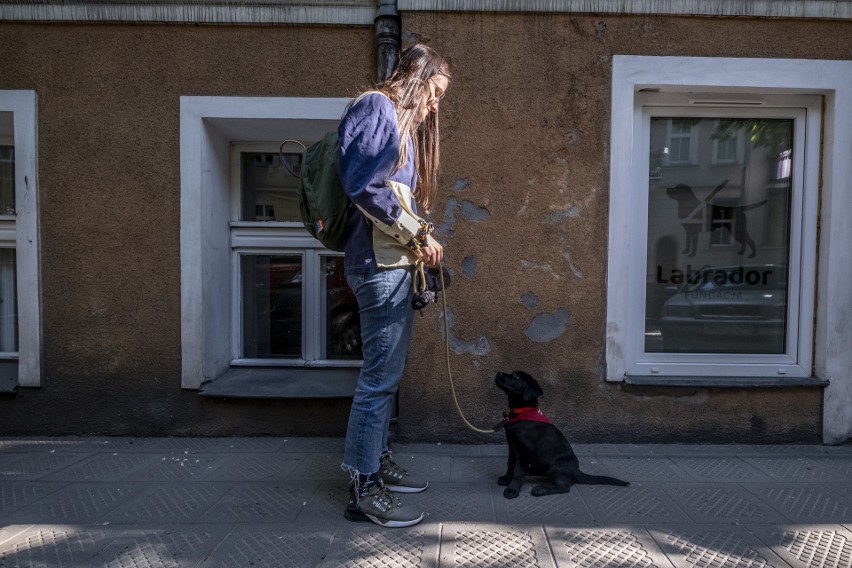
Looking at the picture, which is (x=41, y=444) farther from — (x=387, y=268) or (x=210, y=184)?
(x=387, y=268)

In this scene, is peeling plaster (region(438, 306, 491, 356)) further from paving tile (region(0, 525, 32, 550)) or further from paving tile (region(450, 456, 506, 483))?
paving tile (region(0, 525, 32, 550))

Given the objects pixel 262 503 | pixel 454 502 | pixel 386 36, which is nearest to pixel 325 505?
pixel 262 503

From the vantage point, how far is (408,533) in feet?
8.69

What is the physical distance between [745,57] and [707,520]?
2933 millimetres

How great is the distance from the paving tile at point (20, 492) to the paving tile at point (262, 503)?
1004mm

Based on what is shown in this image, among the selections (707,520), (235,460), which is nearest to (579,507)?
(707,520)

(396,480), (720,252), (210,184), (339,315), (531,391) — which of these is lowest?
(396,480)

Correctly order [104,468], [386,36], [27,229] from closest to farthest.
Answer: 1. [104,468]
2. [386,36]
3. [27,229]

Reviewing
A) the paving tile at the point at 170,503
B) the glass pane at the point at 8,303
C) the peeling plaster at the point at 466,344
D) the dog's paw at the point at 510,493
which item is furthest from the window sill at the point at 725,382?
the glass pane at the point at 8,303

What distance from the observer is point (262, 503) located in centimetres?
297

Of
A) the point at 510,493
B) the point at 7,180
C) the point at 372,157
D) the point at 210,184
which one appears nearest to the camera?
the point at 372,157

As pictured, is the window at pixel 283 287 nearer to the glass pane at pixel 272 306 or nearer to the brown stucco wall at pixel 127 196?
the glass pane at pixel 272 306

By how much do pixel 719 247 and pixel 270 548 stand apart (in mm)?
3592

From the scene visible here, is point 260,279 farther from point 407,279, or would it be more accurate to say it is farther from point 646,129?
point 646,129
